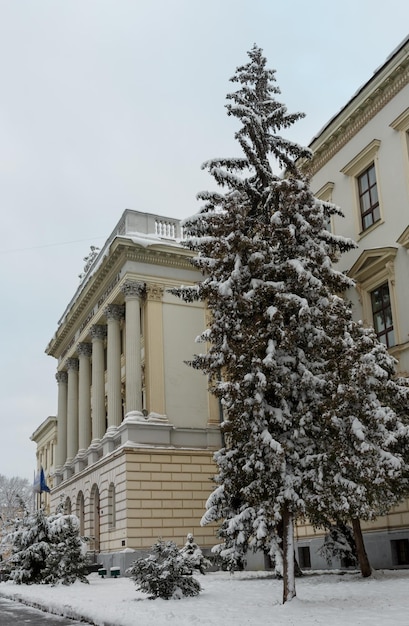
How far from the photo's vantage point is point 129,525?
31.0 meters

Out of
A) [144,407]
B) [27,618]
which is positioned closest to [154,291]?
[144,407]

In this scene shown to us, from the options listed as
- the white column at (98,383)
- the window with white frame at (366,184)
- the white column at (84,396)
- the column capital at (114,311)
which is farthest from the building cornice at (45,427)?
the window with white frame at (366,184)

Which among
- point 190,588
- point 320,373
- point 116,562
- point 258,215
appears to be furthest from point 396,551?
point 116,562

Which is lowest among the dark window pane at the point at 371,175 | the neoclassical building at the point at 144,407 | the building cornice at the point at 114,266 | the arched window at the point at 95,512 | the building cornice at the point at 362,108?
the arched window at the point at 95,512

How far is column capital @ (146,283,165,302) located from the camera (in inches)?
1388

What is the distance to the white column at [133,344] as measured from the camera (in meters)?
33.5

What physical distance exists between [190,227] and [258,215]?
2056mm

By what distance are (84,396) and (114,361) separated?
24.8 ft

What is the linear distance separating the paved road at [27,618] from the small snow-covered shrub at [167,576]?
2.28 meters

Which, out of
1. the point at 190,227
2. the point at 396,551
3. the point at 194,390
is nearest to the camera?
the point at 190,227

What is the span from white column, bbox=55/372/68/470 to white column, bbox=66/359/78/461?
2.50 metres

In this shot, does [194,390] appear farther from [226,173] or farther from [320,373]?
[320,373]

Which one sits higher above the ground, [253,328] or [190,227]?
[190,227]

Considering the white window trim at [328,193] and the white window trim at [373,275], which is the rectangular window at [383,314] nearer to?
the white window trim at [373,275]
